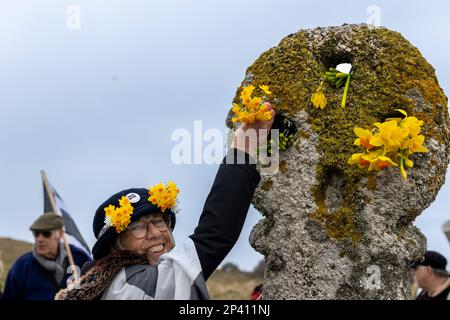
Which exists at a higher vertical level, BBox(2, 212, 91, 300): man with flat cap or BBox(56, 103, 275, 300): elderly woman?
Result: BBox(56, 103, 275, 300): elderly woman

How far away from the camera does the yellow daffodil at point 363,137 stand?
15.4 ft

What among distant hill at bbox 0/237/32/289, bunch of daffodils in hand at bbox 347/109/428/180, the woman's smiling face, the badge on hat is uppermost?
bunch of daffodils in hand at bbox 347/109/428/180

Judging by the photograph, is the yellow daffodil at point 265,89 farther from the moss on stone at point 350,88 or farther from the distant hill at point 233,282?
the distant hill at point 233,282

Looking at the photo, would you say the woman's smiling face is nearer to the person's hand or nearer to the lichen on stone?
the person's hand

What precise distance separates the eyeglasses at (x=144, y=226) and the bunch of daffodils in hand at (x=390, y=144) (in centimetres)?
131

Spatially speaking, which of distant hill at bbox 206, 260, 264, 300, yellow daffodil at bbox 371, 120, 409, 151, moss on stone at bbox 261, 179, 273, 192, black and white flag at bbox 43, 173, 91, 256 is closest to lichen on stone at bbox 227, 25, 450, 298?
moss on stone at bbox 261, 179, 273, 192

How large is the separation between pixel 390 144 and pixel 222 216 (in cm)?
141

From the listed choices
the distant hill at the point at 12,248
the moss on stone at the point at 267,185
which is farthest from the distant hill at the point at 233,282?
the moss on stone at the point at 267,185

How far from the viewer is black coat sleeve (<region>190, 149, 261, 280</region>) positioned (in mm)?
3738

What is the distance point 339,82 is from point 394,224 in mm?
1056

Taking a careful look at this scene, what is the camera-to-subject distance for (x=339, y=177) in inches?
197

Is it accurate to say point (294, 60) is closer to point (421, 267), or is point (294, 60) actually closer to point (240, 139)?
point (240, 139)

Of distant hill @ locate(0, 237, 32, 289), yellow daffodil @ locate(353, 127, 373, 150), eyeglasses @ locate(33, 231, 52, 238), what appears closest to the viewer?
yellow daffodil @ locate(353, 127, 373, 150)

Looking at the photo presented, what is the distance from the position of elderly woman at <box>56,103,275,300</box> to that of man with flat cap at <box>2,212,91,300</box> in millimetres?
2025
